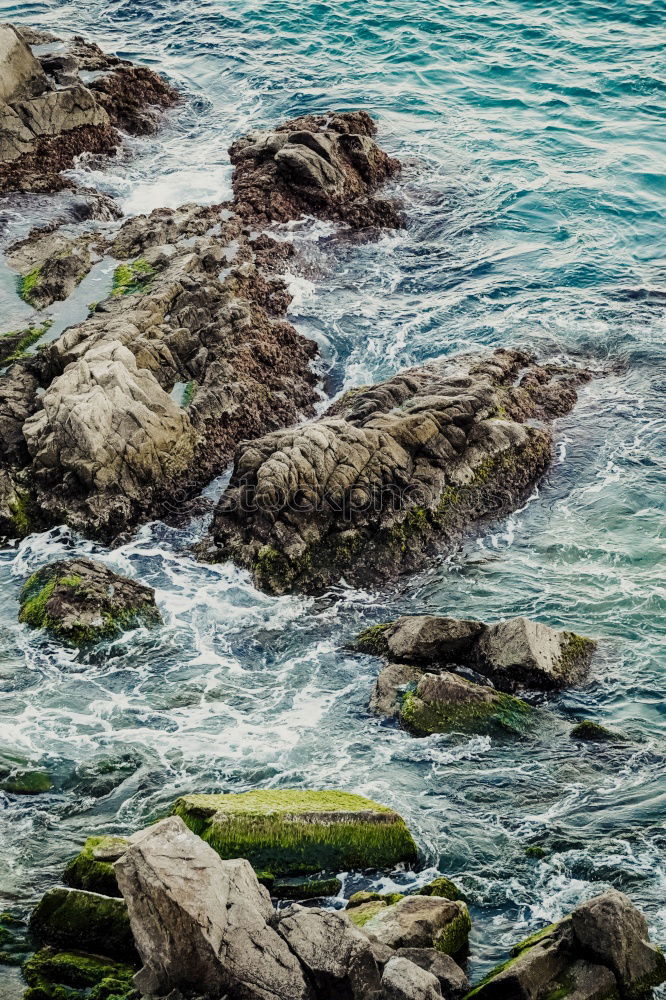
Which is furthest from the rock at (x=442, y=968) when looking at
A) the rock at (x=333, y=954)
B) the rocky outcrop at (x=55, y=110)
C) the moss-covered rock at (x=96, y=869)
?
the rocky outcrop at (x=55, y=110)

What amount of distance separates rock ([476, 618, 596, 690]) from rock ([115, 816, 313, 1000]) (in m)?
8.30

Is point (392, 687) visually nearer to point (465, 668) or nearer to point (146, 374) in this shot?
point (465, 668)

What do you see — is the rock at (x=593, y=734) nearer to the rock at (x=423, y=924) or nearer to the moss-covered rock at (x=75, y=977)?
the rock at (x=423, y=924)

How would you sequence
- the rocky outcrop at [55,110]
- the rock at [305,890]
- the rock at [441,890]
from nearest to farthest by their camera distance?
1. the rock at [441,890]
2. the rock at [305,890]
3. the rocky outcrop at [55,110]

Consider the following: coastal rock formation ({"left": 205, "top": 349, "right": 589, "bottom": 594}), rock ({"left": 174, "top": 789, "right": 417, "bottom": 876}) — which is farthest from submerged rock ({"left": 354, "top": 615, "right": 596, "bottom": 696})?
rock ({"left": 174, "top": 789, "right": 417, "bottom": 876})

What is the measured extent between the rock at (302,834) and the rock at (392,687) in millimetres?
3303

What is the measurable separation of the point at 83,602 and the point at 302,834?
7.96 metres

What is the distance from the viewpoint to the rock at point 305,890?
16.2 meters

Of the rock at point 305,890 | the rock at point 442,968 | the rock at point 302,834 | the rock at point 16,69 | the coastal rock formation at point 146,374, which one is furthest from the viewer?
the rock at point 16,69

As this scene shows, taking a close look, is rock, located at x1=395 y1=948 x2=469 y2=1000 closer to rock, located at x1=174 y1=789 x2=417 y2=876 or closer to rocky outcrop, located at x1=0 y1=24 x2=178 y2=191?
rock, located at x1=174 y1=789 x2=417 y2=876

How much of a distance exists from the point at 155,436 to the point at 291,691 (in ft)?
26.0

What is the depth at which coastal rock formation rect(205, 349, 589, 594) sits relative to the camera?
24.1 metres

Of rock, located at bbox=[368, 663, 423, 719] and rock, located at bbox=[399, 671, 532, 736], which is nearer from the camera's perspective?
rock, located at bbox=[399, 671, 532, 736]

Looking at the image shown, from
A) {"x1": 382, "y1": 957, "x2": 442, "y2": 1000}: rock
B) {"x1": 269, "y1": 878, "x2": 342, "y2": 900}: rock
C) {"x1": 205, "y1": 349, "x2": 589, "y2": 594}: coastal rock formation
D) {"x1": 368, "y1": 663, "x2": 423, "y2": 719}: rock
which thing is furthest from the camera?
{"x1": 205, "y1": 349, "x2": 589, "y2": 594}: coastal rock formation
